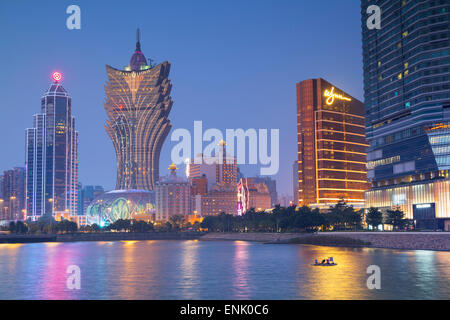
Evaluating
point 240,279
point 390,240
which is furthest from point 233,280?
point 390,240

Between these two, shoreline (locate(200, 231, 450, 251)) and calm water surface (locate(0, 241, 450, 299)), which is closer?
calm water surface (locate(0, 241, 450, 299))

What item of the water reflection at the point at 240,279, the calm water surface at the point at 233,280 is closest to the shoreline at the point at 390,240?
the calm water surface at the point at 233,280

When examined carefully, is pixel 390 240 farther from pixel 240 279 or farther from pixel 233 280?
pixel 233 280

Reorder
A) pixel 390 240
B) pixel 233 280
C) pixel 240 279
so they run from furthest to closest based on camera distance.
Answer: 1. pixel 390 240
2. pixel 240 279
3. pixel 233 280

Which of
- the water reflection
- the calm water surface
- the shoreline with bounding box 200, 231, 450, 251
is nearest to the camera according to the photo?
the calm water surface

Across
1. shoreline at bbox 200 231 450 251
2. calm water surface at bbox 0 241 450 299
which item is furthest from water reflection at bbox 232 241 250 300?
shoreline at bbox 200 231 450 251

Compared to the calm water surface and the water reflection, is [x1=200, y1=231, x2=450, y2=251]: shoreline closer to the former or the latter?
the calm water surface

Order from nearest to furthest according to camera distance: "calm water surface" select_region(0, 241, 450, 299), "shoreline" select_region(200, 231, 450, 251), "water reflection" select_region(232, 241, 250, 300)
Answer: "calm water surface" select_region(0, 241, 450, 299)
"water reflection" select_region(232, 241, 250, 300)
"shoreline" select_region(200, 231, 450, 251)

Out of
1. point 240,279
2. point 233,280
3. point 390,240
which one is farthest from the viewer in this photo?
A: point 390,240
